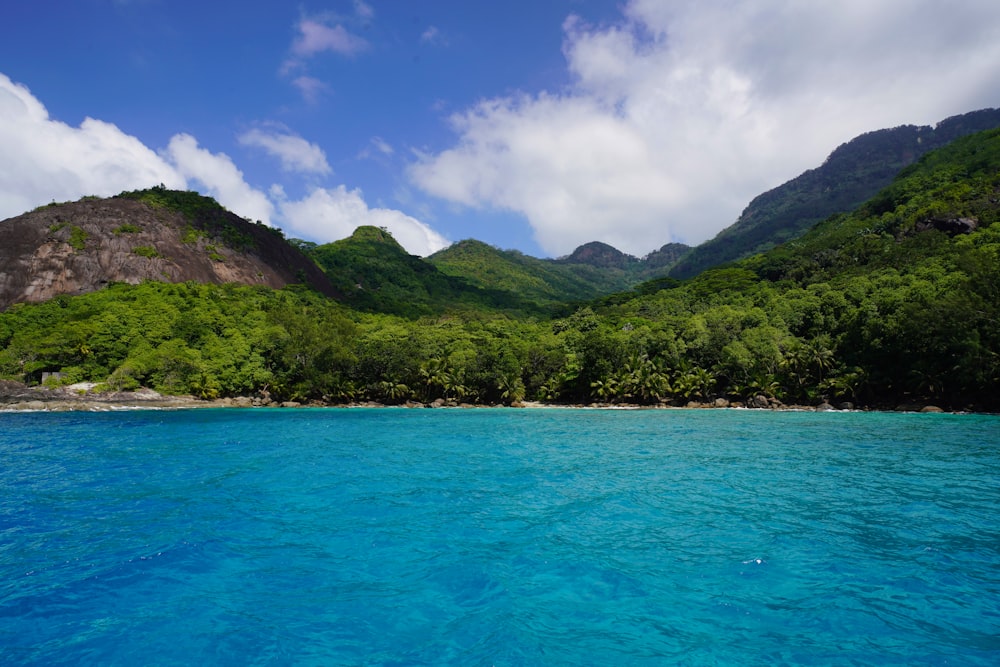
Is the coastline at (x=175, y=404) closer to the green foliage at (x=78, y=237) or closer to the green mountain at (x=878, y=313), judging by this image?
the green mountain at (x=878, y=313)

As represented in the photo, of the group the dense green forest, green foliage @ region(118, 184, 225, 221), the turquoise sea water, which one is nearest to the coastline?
the dense green forest

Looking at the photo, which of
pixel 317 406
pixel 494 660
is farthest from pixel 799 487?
pixel 317 406

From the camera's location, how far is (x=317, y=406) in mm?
65812

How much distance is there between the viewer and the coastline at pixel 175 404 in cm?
5091

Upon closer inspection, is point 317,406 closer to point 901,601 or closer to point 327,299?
point 327,299

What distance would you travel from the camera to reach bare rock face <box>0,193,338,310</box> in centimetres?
7844

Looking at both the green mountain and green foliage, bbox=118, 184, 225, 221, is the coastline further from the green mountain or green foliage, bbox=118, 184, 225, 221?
green foliage, bbox=118, 184, 225, 221

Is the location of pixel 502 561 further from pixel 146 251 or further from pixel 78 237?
pixel 78 237

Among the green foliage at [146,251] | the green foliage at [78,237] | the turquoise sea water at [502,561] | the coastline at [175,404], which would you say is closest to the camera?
the turquoise sea water at [502,561]

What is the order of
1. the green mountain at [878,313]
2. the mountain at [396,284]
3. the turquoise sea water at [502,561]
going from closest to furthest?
the turquoise sea water at [502,561] < the green mountain at [878,313] < the mountain at [396,284]

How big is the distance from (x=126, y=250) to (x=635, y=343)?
8958 centimetres

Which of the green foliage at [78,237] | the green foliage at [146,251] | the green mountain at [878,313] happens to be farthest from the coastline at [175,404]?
the green foliage at [146,251]

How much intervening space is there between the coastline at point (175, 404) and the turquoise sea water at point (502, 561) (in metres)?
36.6

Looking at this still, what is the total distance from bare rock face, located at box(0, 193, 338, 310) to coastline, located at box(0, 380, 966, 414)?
32.1 metres
